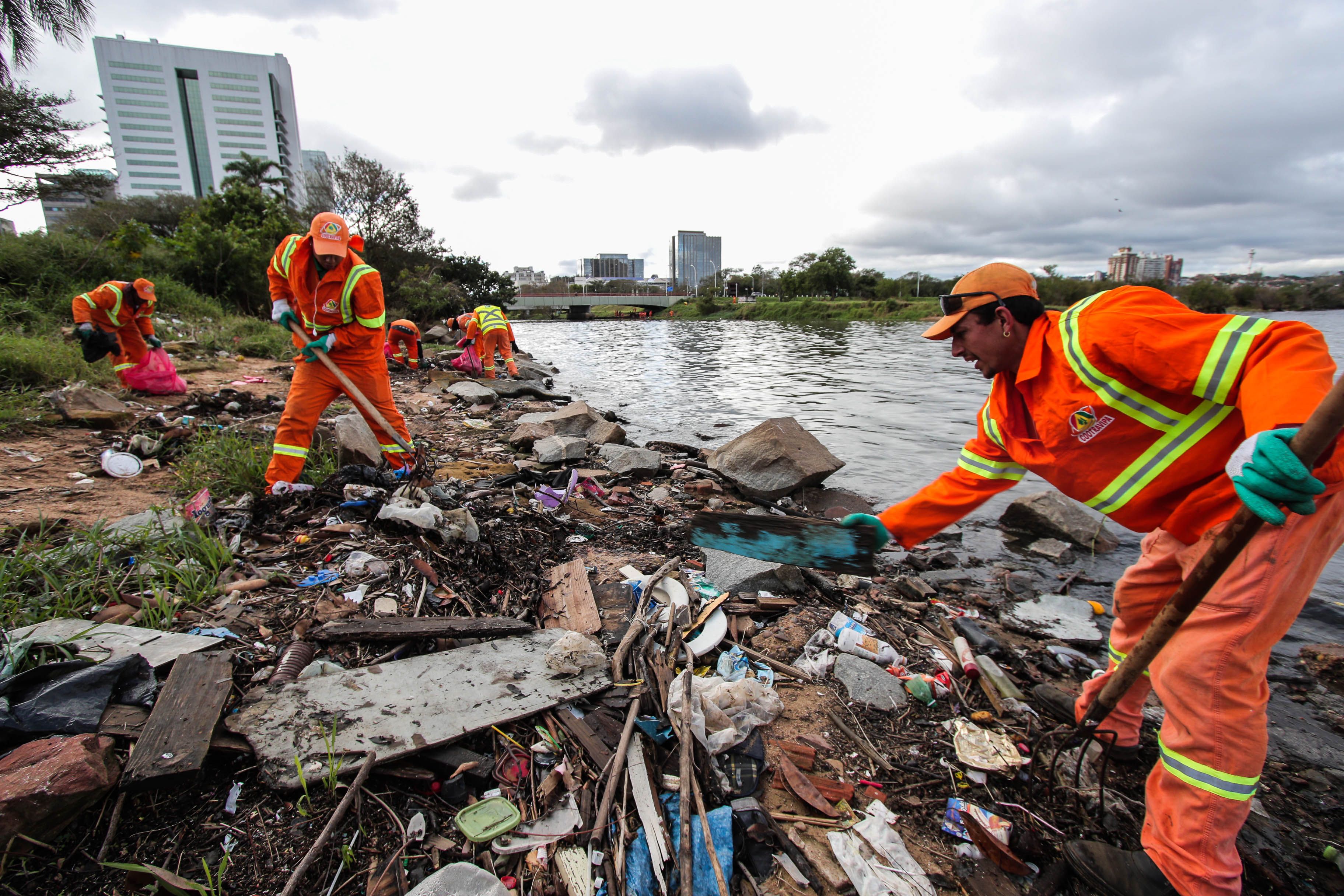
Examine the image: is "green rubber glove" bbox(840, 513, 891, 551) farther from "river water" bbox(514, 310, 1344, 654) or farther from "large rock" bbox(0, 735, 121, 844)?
"river water" bbox(514, 310, 1344, 654)

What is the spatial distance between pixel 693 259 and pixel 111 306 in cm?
12125

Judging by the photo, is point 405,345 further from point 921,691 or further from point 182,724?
point 921,691

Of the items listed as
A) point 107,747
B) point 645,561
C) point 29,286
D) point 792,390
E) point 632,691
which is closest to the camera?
point 107,747

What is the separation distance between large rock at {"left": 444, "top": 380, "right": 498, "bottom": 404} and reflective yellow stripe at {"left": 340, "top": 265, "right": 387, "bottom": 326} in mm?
5516

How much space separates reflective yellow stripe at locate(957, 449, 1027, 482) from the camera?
7.70 ft

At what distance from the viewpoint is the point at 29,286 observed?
392 inches

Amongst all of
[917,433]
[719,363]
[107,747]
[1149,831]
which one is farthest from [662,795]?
[719,363]

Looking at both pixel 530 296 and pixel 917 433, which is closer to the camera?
pixel 917 433

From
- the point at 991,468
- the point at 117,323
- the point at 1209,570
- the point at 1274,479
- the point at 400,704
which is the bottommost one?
the point at 400,704

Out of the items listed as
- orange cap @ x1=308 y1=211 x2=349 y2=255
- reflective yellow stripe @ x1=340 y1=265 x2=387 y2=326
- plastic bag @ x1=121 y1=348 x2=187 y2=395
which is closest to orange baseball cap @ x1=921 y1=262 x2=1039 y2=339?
reflective yellow stripe @ x1=340 y1=265 x2=387 y2=326

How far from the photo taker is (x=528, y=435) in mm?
6957

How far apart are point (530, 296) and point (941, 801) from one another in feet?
232

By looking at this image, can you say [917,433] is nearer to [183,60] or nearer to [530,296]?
[530,296]

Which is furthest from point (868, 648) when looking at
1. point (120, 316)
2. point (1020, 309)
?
point (120, 316)
